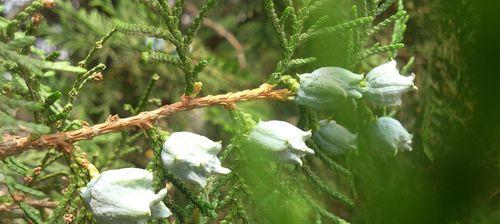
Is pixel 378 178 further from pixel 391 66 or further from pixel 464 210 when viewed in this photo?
pixel 391 66

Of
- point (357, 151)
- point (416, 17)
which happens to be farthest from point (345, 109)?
point (416, 17)

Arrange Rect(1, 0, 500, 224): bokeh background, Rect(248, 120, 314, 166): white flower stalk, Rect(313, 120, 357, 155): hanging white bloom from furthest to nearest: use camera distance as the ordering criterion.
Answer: Rect(313, 120, 357, 155): hanging white bloom
Rect(248, 120, 314, 166): white flower stalk
Rect(1, 0, 500, 224): bokeh background

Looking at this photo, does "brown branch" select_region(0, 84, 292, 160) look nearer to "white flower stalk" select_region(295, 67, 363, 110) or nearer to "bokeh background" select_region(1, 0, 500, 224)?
"white flower stalk" select_region(295, 67, 363, 110)

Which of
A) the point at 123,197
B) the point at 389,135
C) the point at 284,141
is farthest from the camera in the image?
the point at 389,135

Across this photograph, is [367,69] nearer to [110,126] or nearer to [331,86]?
[331,86]

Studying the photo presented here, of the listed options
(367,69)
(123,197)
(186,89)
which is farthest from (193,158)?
(367,69)

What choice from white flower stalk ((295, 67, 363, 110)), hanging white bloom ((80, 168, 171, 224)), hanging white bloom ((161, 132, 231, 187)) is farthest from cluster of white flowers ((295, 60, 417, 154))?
hanging white bloom ((80, 168, 171, 224))
